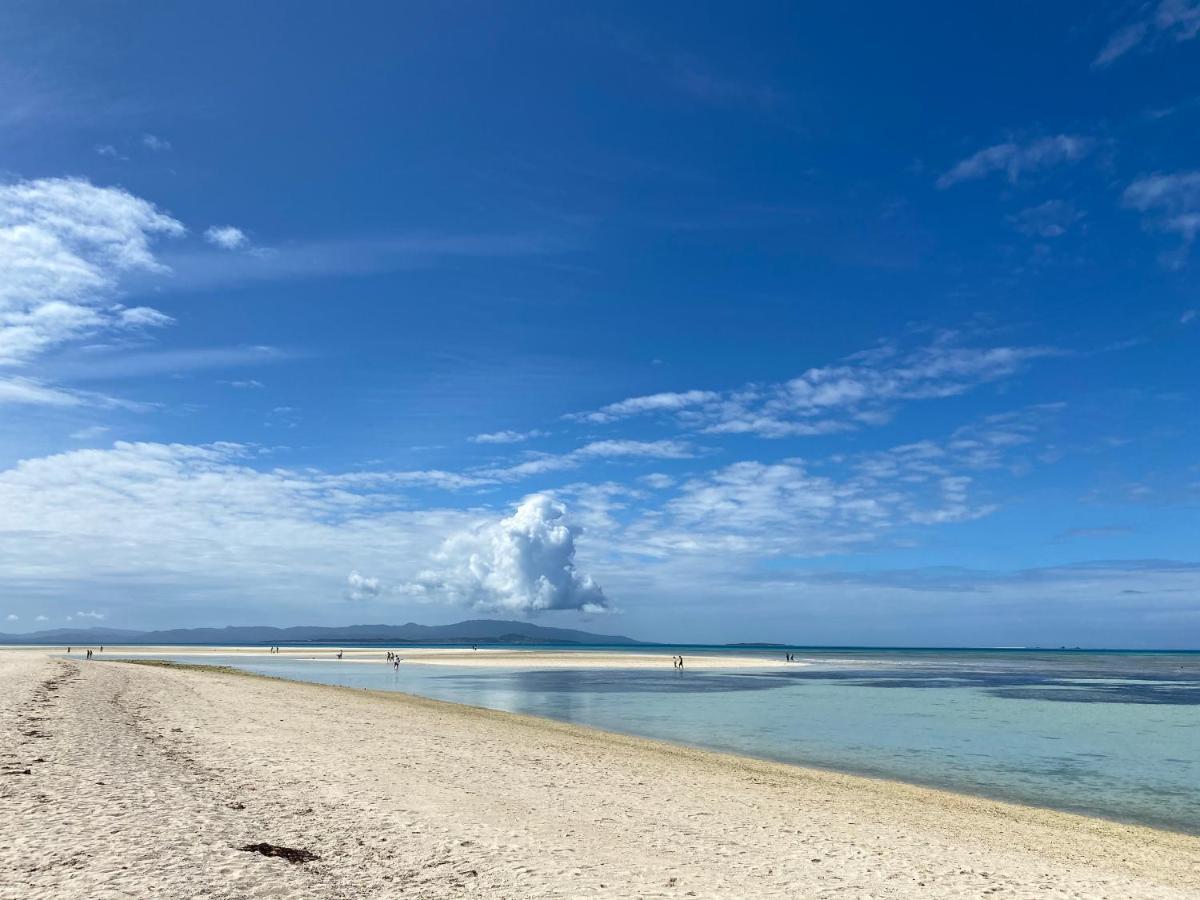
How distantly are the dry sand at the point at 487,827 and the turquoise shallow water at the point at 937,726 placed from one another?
3.93m

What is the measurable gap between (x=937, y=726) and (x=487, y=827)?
2976 cm

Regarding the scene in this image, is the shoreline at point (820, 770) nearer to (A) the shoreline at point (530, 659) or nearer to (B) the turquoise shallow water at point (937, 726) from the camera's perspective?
(B) the turquoise shallow water at point (937, 726)

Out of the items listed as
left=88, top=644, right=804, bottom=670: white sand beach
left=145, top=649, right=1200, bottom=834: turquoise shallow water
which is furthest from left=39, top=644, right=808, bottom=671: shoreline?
left=145, top=649, right=1200, bottom=834: turquoise shallow water

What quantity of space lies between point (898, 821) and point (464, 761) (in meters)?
10.7

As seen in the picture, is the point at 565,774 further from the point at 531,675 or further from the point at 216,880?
the point at 531,675

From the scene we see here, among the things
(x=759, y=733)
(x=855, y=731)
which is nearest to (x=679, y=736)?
(x=759, y=733)

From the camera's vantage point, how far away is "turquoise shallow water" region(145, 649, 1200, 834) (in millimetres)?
22891

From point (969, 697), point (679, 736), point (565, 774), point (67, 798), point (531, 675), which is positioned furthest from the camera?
point (531, 675)

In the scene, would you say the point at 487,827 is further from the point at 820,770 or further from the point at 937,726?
the point at 937,726

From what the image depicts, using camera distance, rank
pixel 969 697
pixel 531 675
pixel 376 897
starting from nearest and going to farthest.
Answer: pixel 376 897 < pixel 969 697 < pixel 531 675

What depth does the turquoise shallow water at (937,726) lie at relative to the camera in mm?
22891

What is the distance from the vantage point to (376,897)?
9516 mm

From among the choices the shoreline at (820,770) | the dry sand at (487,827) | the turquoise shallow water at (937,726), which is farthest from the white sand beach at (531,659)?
the dry sand at (487,827)

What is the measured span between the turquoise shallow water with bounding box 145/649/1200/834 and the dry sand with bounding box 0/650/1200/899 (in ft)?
12.9
